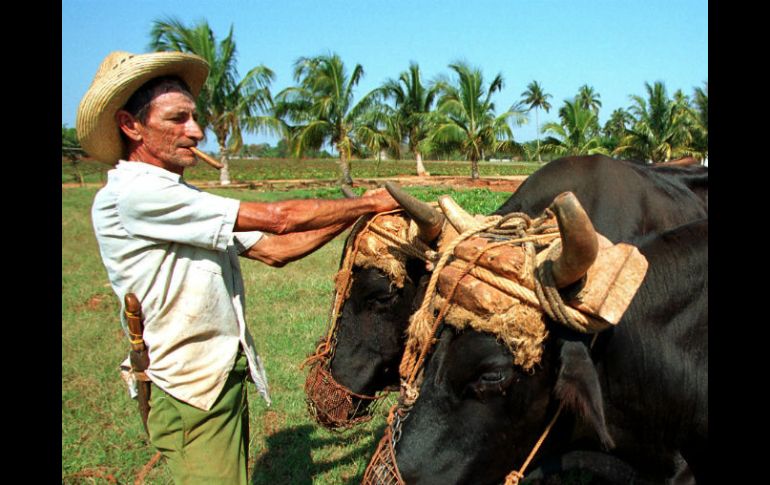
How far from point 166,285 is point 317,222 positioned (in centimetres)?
70

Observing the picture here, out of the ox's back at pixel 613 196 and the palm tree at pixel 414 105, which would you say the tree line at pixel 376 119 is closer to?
the palm tree at pixel 414 105

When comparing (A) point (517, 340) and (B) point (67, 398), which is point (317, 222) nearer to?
(A) point (517, 340)

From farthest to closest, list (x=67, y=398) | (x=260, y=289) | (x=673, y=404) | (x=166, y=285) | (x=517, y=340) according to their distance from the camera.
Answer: (x=260, y=289), (x=67, y=398), (x=166, y=285), (x=673, y=404), (x=517, y=340)

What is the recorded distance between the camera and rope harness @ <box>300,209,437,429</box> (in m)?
3.04

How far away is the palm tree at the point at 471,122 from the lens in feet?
108

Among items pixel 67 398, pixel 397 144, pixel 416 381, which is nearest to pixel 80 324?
pixel 67 398

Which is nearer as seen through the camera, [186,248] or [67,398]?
[186,248]

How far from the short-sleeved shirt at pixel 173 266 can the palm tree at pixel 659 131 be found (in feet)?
118

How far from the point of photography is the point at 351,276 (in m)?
3.35

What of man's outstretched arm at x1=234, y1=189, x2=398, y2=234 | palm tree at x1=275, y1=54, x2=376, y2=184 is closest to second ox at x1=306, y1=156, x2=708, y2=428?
man's outstretched arm at x1=234, y1=189, x2=398, y2=234

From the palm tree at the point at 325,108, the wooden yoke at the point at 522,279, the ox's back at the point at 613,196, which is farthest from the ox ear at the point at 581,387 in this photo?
the palm tree at the point at 325,108

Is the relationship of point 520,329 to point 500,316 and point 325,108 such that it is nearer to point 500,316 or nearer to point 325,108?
point 500,316

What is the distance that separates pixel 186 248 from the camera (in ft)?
7.95

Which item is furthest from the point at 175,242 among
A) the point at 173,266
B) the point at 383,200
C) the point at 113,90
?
the point at 383,200
